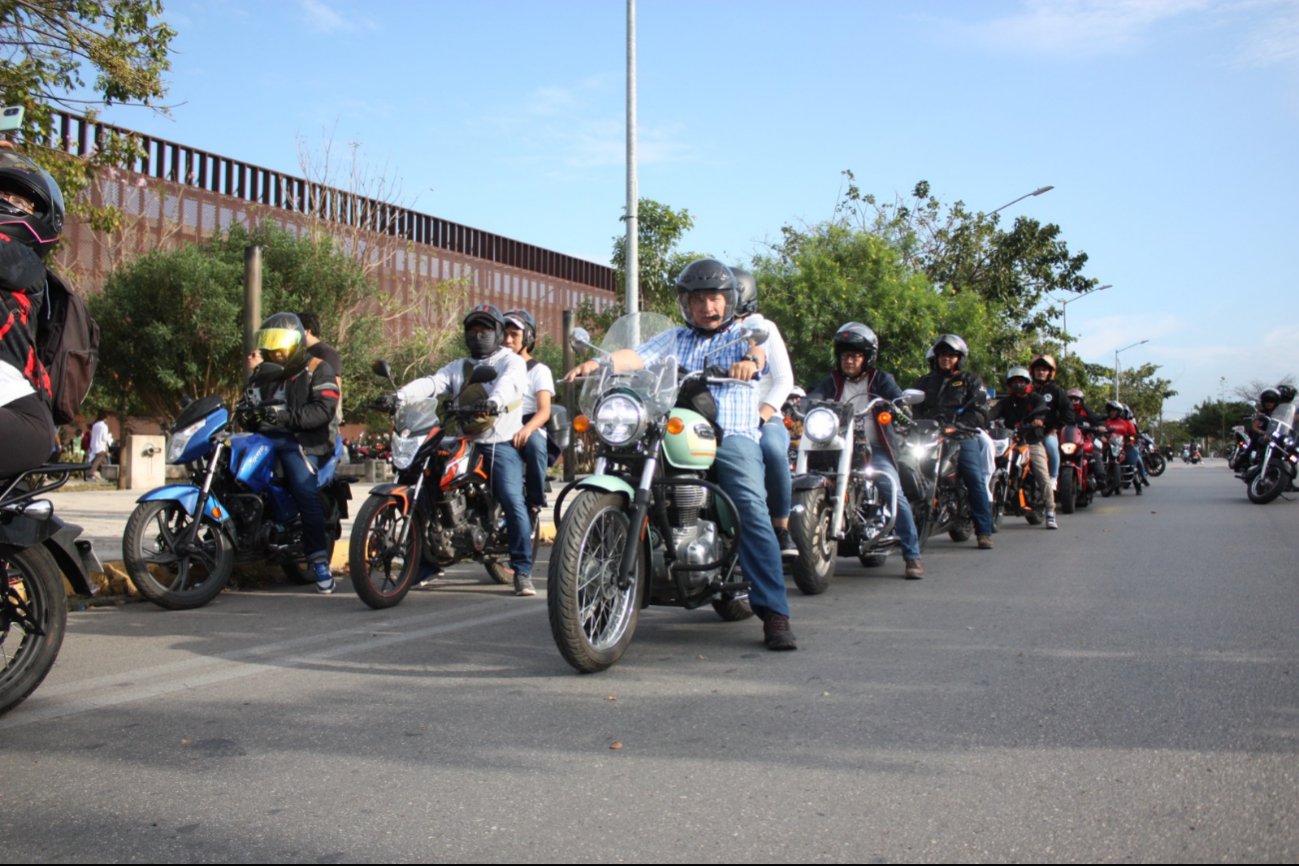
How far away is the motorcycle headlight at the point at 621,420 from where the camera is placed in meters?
4.93

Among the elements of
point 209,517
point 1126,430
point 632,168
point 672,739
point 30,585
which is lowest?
point 672,739

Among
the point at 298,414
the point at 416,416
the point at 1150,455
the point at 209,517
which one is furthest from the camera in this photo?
the point at 1150,455

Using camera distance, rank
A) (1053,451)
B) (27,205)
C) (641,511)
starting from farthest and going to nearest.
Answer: (1053,451), (641,511), (27,205)

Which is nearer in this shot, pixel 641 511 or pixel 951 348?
pixel 641 511

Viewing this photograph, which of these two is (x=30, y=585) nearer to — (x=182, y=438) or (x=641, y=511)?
(x=641, y=511)

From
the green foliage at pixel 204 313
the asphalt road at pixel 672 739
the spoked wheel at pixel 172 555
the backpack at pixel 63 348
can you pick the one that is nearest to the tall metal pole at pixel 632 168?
the spoked wheel at pixel 172 555

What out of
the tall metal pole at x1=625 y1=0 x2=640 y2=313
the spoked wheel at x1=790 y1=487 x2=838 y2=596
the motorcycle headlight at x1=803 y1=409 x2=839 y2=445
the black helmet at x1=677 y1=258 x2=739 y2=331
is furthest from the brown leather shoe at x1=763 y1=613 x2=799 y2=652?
the tall metal pole at x1=625 y1=0 x2=640 y2=313

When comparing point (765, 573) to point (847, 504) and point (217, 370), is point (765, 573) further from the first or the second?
Result: point (217, 370)

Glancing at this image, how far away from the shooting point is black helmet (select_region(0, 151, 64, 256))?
4219 millimetres

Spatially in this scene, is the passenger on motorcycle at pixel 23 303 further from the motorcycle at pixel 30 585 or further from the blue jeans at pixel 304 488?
the blue jeans at pixel 304 488

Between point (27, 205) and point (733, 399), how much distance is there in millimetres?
2999

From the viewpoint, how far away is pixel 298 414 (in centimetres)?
737

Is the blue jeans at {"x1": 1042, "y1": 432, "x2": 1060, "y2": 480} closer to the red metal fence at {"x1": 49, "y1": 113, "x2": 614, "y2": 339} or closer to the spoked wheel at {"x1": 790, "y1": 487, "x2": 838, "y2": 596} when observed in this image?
the spoked wheel at {"x1": 790, "y1": 487, "x2": 838, "y2": 596}

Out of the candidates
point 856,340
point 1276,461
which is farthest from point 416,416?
point 1276,461
